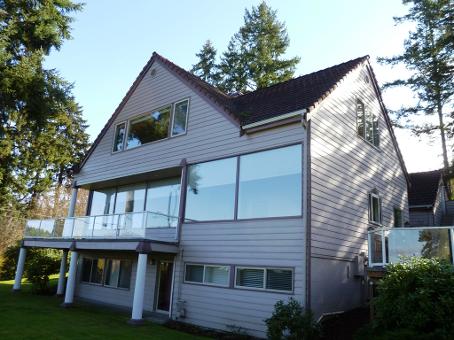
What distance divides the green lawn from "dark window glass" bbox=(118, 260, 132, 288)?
1447 millimetres

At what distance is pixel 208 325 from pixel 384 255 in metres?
5.59

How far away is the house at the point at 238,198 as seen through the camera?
1115cm

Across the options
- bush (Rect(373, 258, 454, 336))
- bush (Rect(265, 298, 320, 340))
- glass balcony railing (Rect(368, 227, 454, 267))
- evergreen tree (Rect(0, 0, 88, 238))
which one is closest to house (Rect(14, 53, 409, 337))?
bush (Rect(265, 298, 320, 340))

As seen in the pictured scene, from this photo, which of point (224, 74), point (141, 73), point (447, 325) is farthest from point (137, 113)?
point (224, 74)

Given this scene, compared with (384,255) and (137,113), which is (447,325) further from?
(137,113)

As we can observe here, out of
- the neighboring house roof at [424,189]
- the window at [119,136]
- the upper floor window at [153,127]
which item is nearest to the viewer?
the upper floor window at [153,127]

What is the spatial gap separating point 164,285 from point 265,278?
5138 millimetres

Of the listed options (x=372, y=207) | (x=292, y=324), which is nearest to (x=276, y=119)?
(x=292, y=324)

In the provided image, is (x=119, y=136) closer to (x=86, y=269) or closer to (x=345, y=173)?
(x=86, y=269)

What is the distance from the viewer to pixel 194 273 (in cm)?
1312

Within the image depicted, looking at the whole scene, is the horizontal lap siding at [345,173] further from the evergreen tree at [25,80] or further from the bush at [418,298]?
the evergreen tree at [25,80]

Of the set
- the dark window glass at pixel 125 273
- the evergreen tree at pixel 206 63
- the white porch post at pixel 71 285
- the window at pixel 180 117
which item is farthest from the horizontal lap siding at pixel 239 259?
the evergreen tree at pixel 206 63

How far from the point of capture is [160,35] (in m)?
15.9

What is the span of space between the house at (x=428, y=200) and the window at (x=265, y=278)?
14013mm
